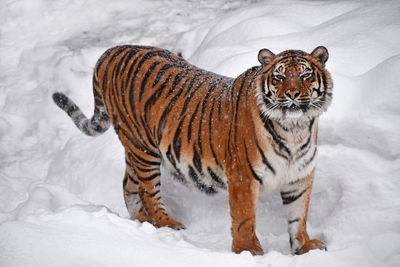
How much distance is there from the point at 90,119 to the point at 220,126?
1.39 m

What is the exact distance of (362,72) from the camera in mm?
3779

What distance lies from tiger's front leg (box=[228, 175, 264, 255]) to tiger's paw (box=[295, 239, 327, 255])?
9.6 inches

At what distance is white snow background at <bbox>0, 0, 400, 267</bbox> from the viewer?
2330mm

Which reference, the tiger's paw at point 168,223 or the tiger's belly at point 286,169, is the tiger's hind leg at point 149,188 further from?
the tiger's belly at point 286,169

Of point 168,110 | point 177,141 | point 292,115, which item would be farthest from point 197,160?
point 292,115

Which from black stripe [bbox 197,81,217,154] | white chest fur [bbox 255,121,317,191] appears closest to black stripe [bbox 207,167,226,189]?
black stripe [bbox 197,81,217,154]

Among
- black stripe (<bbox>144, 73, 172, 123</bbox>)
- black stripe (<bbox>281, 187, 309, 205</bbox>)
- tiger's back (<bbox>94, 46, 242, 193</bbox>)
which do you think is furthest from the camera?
black stripe (<bbox>144, 73, 172, 123</bbox>)

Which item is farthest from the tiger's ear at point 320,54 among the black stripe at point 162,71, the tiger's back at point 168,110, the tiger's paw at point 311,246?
the black stripe at point 162,71

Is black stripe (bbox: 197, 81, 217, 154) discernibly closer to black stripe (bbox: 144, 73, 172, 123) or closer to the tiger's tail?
black stripe (bbox: 144, 73, 172, 123)

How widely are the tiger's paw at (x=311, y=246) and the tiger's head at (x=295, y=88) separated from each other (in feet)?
2.61

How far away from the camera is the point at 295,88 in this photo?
237cm

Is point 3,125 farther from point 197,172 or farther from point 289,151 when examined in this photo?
point 289,151

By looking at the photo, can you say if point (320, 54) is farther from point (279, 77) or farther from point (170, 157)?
point (170, 157)

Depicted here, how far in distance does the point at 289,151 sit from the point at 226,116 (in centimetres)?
48
